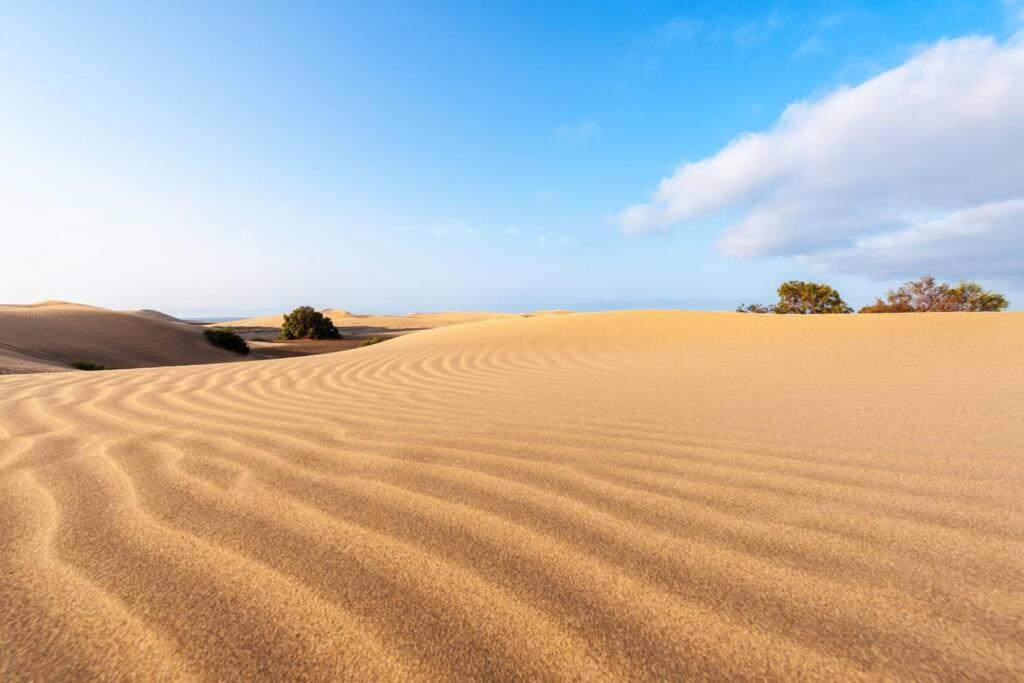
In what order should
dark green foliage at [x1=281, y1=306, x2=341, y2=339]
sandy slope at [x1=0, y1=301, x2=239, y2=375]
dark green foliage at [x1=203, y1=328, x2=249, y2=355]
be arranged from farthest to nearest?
dark green foliage at [x1=281, y1=306, x2=341, y2=339], dark green foliage at [x1=203, y1=328, x2=249, y2=355], sandy slope at [x1=0, y1=301, x2=239, y2=375]

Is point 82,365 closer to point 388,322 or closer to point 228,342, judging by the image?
point 228,342

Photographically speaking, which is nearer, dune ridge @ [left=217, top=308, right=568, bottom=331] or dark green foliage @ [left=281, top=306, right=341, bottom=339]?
dark green foliage @ [left=281, top=306, right=341, bottom=339]

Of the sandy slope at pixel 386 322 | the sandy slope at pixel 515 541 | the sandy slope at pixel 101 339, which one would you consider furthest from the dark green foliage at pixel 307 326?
the sandy slope at pixel 515 541

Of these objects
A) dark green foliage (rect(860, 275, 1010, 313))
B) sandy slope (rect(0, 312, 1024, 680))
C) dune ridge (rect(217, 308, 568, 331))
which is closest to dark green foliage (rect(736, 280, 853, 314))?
dark green foliage (rect(860, 275, 1010, 313))

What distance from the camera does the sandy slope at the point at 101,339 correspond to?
10.9 m

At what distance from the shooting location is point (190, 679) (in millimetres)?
831

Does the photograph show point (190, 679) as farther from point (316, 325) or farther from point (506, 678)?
point (316, 325)

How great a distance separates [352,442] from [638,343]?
23.7ft

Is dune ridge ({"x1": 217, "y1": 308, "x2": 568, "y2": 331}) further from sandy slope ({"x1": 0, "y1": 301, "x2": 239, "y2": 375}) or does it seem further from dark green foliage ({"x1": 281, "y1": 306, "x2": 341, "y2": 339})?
sandy slope ({"x1": 0, "y1": 301, "x2": 239, "y2": 375})

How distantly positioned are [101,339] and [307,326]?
7.77 metres

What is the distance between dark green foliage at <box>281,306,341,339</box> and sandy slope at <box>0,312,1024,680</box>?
18134 millimetres

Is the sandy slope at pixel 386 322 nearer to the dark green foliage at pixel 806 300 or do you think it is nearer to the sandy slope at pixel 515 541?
the dark green foliage at pixel 806 300

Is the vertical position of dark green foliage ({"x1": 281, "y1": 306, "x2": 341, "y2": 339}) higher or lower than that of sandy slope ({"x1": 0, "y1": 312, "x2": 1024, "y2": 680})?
higher

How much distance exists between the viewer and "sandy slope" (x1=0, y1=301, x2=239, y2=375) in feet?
35.9
